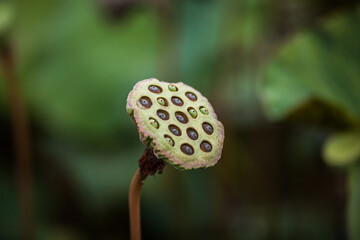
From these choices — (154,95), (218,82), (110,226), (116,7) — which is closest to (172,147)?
(154,95)

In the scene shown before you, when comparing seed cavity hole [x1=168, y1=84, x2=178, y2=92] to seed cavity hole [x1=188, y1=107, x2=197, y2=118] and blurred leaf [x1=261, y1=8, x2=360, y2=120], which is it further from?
blurred leaf [x1=261, y1=8, x2=360, y2=120]

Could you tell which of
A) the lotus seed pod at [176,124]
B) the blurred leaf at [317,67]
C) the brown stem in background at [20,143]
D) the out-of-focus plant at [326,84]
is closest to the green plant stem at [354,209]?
the out-of-focus plant at [326,84]

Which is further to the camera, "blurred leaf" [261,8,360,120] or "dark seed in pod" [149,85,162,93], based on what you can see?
"blurred leaf" [261,8,360,120]

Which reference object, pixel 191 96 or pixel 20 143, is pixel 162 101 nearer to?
pixel 191 96

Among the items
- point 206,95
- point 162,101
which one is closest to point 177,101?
point 162,101

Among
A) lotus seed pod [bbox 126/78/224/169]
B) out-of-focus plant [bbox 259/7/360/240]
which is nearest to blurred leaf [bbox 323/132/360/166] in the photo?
out-of-focus plant [bbox 259/7/360/240]
